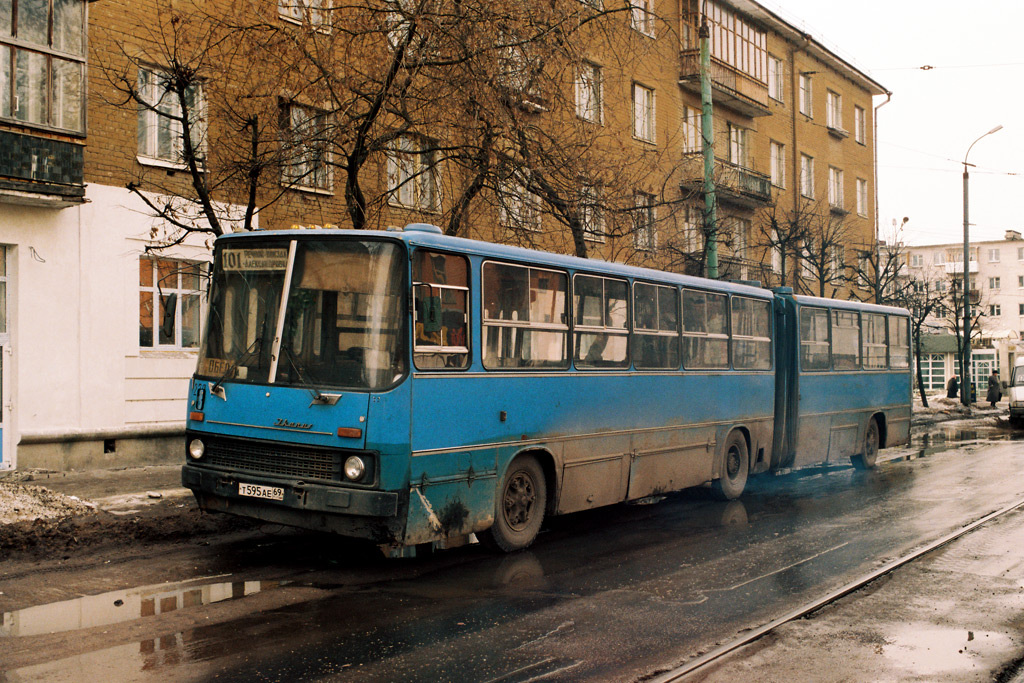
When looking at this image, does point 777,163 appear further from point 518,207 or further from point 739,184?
point 518,207

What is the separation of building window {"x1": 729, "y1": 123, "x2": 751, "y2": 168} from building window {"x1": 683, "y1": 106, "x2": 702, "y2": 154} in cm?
288

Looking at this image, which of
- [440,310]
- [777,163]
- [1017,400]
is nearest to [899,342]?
[1017,400]

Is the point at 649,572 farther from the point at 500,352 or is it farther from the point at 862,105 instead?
the point at 862,105

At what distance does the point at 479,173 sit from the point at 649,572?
5.99 m

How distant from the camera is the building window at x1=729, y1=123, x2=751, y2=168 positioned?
117 ft

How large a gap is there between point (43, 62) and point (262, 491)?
9.23 m

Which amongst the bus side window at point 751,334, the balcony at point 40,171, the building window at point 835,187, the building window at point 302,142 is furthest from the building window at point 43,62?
the building window at point 835,187

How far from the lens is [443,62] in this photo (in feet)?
35.9

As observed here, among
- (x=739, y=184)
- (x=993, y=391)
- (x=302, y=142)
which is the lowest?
(x=993, y=391)

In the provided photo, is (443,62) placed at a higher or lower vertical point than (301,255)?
higher

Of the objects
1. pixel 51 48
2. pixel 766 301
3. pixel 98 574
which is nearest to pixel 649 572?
pixel 98 574

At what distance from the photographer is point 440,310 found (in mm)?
7594

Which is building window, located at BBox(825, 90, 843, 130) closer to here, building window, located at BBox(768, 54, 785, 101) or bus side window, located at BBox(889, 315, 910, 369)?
building window, located at BBox(768, 54, 785, 101)

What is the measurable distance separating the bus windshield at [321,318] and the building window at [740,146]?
29706 mm
